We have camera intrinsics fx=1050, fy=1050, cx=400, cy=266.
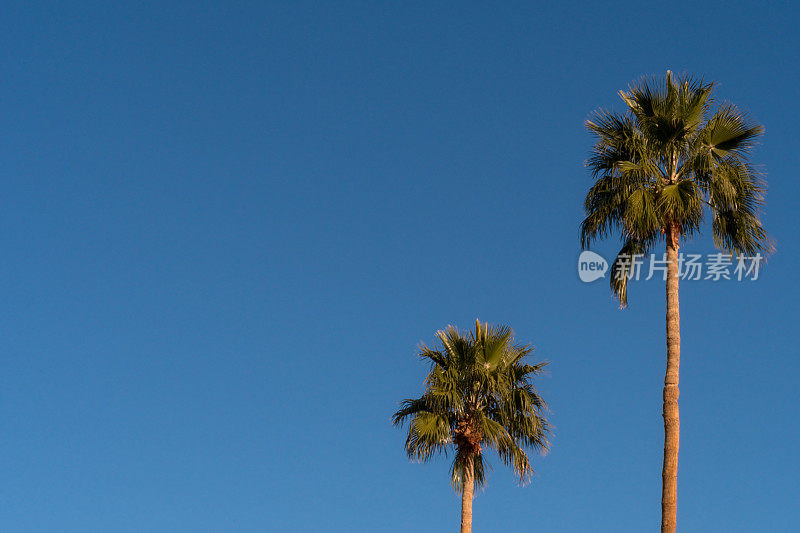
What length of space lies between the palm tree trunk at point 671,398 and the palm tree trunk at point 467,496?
7721mm

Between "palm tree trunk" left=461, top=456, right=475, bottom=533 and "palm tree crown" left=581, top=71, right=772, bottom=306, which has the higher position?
"palm tree crown" left=581, top=71, right=772, bottom=306

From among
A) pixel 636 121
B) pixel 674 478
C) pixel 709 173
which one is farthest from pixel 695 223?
pixel 674 478

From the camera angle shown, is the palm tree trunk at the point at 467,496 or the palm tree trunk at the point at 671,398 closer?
the palm tree trunk at the point at 671,398

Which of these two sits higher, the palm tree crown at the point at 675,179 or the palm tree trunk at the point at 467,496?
the palm tree crown at the point at 675,179

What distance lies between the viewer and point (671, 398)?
2303cm

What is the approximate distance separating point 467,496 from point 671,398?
8.07 metres

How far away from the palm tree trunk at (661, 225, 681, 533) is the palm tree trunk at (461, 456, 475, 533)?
7721 mm

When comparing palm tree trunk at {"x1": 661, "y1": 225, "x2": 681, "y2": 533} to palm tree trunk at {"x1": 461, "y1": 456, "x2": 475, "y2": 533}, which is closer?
palm tree trunk at {"x1": 661, "y1": 225, "x2": 681, "y2": 533}

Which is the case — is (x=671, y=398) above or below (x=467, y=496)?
above

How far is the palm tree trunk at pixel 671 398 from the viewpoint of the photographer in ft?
72.0

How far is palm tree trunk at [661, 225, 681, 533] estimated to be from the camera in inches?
864

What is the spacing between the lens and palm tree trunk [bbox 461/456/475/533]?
28.6m

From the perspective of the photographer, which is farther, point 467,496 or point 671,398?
point 467,496

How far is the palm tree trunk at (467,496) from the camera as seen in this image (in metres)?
28.6
